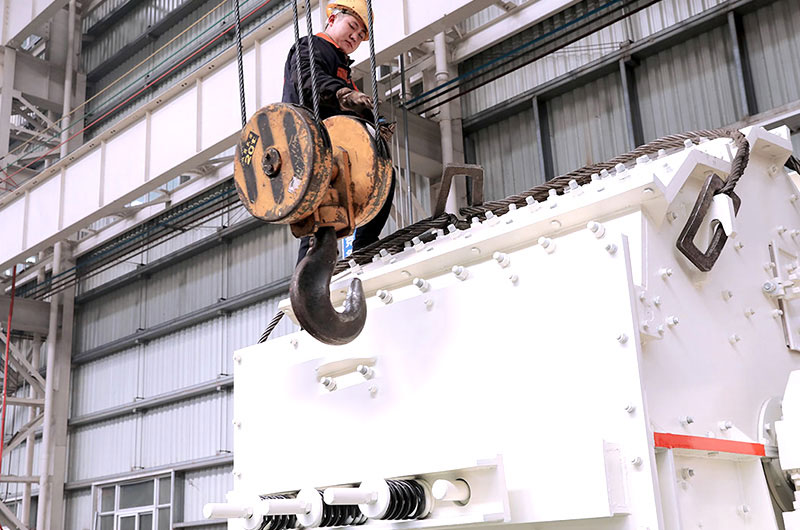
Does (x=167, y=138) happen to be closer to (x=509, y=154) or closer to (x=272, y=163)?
(x=509, y=154)

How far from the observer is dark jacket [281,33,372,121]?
3336 millimetres

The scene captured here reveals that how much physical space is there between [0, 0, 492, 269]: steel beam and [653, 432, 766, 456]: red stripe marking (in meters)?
4.74

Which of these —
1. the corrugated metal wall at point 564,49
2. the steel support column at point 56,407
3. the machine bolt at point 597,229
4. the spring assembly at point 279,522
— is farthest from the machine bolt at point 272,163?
the steel support column at point 56,407

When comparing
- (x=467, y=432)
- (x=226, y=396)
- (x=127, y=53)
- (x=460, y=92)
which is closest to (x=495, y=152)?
(x=460, y=92)

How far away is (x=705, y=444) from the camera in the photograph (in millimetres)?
2215

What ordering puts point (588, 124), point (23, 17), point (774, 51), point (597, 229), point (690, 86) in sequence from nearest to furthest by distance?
point (597, 229)
point (774, 51)
point (690, 86)
point (588, 124)
point (23, 17)

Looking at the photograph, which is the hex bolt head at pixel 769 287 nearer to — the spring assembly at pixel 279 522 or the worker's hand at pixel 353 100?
the worker's hand at pixel 353 100

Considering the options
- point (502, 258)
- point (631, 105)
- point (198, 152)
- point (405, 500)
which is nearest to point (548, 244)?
point (502, 258)

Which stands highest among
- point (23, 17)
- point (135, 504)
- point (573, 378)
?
point (23, 17)

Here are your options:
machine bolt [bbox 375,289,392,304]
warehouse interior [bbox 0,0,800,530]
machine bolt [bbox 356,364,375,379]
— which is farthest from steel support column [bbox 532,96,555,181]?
machine bolt [bbox 356,364,375,379]

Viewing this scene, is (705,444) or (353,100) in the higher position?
(353,100)

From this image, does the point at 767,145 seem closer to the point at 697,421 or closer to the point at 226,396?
the point at 697,421

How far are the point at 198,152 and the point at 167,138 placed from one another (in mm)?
750

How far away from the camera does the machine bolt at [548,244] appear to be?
2.33m
